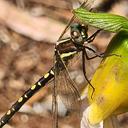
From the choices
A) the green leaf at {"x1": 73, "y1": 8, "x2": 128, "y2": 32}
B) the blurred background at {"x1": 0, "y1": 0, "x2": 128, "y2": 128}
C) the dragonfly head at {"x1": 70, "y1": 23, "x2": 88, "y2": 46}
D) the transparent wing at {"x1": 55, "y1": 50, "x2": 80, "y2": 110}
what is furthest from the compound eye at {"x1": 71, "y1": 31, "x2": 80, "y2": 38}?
the blurred background at {"x1": 0, "y1": 0, "x2": 128, "y2": 128}

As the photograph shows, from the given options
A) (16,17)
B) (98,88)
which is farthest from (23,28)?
(98,88)

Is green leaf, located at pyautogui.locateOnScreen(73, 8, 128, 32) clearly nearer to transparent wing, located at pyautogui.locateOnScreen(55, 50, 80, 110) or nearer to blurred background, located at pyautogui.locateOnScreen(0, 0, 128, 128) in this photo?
transparent wing, located at pyautogui.locateOnScreen(55, 50, 80, 110)

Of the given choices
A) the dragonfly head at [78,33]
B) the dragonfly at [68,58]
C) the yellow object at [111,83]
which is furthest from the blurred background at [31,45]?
the yellow object at [111,83]

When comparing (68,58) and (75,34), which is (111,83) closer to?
(75,34)

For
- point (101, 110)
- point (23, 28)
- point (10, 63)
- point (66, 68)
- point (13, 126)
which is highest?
point (23, 28)

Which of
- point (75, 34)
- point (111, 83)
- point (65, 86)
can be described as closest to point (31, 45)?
point (65, 86)

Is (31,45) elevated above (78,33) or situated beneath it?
elevated above

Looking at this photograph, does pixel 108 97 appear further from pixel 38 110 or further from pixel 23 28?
pixel 23 28
